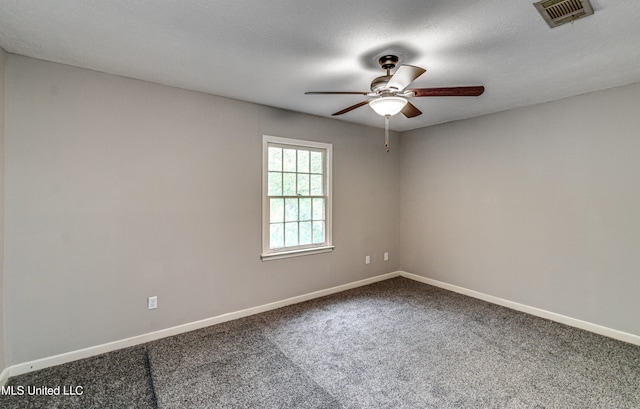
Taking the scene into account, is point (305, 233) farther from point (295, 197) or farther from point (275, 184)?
point (275, 184)

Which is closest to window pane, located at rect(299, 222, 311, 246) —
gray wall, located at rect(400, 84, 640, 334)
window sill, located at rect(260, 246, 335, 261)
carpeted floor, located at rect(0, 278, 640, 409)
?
window sill, located at rect(260, 246, 335, 261)

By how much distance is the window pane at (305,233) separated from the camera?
3.98 metres

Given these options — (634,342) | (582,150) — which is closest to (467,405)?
(634,342)

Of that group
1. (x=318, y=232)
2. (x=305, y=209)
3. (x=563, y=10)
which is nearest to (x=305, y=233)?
(x=318, y=232)

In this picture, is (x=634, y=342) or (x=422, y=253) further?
(x=422, y=253)

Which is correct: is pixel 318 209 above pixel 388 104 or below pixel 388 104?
below

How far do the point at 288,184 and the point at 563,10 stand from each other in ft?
9.58

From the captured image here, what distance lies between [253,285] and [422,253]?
2.72m

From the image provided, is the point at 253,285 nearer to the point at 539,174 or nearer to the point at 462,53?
the point at 462,53

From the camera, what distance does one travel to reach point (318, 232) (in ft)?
13.6

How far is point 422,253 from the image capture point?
187 inches

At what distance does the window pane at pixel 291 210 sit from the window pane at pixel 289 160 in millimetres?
411

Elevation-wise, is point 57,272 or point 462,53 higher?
point 462,53

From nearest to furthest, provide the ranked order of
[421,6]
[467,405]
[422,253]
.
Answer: [421,6], [467,405], [422,253]
